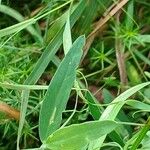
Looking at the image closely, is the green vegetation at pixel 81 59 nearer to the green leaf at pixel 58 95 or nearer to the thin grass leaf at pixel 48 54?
the thin grass leaf at pixel 48 54

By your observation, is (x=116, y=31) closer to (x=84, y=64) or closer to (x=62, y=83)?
(x=84, y=64)

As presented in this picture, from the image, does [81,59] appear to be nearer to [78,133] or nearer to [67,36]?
[67,36]

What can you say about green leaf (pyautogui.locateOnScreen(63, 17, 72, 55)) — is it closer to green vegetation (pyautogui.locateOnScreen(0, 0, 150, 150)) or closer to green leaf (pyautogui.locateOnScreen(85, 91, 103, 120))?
green vegetation (pyautogui.locateOnScreen(0, 0, 150, 150))

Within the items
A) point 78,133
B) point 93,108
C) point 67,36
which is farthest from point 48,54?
point 78,133

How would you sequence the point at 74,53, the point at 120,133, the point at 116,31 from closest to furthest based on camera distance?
the point at 74,53
the point at 120,133
the point at 116,31

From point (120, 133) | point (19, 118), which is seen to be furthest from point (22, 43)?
point (120, 133)

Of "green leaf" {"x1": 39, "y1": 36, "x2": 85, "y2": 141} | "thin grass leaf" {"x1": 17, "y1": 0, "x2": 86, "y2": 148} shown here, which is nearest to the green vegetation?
"thin grass leaf" {"x1": 17, "y1": 0, "x2": 86, "y2": 148}

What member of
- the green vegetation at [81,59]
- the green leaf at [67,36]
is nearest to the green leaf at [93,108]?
the green vegetation at [81,59]
